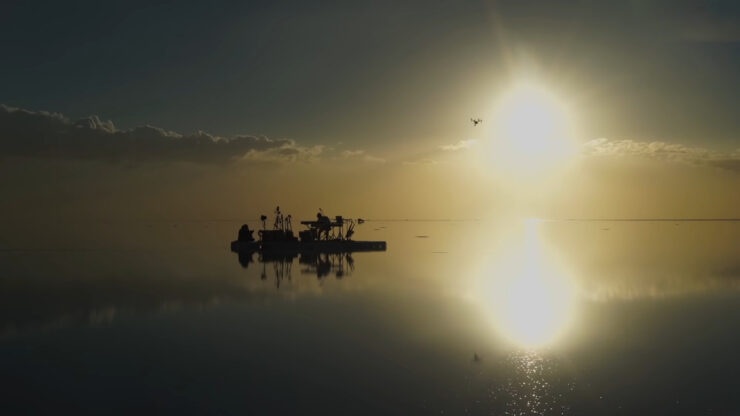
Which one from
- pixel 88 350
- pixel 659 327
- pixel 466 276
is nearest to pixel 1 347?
pixel 88 350

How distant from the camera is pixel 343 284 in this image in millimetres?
70688

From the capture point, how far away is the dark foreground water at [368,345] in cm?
2591

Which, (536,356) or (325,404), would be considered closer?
(325,404)

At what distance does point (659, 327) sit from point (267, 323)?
2980cm

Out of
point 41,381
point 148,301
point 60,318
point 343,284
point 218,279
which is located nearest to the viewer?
point 41,381

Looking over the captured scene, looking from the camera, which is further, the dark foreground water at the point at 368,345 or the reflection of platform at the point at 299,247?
the reflection of platform at the point at 299,247

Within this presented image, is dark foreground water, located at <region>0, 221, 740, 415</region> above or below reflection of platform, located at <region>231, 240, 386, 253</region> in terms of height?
below

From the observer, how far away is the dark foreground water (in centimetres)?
2591

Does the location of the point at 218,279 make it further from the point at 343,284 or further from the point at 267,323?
the point at 267,323

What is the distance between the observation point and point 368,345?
3719cm

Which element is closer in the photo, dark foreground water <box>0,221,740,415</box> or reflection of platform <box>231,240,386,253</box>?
dark foreground water <box>0,221,740,415</box>

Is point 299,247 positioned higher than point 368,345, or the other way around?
point 299,247

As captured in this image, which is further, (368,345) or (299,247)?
(299,247)

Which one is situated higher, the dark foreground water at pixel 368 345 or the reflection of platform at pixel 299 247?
the reflection of platform at pixel 299 247
